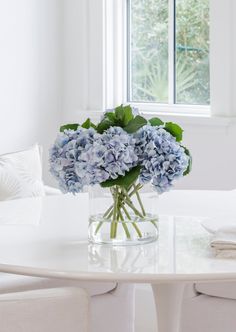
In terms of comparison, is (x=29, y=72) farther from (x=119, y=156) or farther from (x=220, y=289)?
(x=119, y=156)

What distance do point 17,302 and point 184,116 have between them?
10.0 feet

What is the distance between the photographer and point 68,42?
17.3ft

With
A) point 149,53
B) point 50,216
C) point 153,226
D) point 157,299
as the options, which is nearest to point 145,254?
point 153,226

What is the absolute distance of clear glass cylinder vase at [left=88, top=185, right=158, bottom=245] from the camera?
2430 mm

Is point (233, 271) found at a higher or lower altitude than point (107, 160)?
lower

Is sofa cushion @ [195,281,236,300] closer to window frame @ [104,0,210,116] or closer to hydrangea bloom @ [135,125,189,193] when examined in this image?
hydrangea bloom @ [135,125,189,193]

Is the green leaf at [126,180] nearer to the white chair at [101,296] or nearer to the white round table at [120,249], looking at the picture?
the white round table at [120,249]

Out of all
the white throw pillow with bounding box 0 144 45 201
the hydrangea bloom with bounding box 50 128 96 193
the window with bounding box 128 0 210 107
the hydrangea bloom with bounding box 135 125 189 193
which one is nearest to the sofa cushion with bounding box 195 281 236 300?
the hydrangea bloom with bounding box 135 125 189 193

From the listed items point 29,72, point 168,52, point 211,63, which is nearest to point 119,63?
point 168,52

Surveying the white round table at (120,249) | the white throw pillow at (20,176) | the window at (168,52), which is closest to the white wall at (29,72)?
the window at (168,52)

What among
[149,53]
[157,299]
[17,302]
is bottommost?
[157,299]

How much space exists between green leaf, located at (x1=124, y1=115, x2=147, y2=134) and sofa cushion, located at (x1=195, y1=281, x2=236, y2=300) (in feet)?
2.34

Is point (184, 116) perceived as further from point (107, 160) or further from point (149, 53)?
point (107, 160)

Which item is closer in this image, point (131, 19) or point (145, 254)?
point (145, 254)
